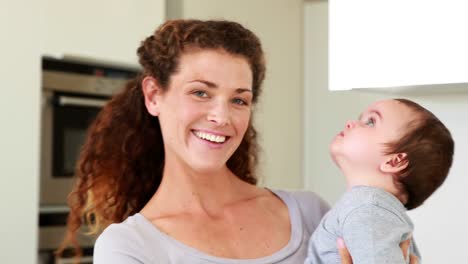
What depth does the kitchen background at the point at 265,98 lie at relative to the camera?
1.74 metres

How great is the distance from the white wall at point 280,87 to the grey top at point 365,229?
1653mm

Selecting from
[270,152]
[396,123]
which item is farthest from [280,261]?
[270,152]

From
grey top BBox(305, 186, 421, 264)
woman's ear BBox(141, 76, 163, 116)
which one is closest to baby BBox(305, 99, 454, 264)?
grey top BBox(305, 186, 421, 264)

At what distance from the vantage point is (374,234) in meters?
1.20

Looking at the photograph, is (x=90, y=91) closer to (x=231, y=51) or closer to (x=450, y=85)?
(x=231, y=51)

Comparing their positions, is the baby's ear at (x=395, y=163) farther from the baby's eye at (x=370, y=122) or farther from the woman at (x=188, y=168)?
the woman at (x=188, y=168)

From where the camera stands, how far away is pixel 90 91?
2539mm

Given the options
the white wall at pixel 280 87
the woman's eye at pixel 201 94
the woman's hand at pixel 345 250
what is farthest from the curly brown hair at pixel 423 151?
the white wall at pixel 280 87

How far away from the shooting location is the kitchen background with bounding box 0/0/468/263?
1.74 meters

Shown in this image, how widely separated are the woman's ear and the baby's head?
1.14 feet

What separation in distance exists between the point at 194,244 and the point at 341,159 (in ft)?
1.01

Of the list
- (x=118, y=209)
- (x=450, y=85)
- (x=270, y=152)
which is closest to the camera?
(x=450, y=85)

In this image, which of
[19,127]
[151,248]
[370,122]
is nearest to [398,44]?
[370,122]

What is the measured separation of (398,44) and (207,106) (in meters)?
0.40
